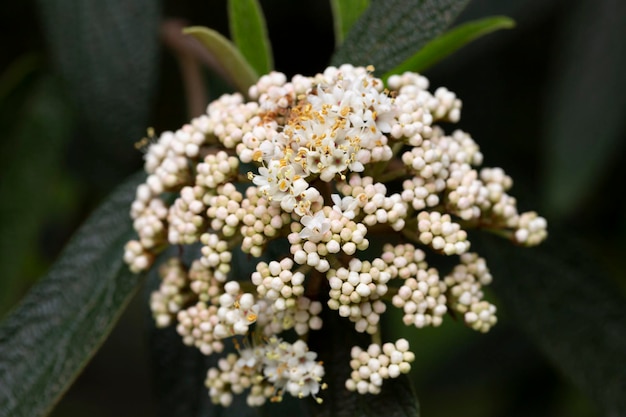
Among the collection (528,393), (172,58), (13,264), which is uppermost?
(172,58)

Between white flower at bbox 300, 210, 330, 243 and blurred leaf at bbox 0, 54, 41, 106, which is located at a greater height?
blurred leaf at bbox 0, 54, 41, 106

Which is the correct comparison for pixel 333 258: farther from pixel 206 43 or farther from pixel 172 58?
pixel 172 58

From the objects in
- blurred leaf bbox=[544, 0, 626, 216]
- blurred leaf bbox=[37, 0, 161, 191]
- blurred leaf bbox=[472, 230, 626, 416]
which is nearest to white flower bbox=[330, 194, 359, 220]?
blurred leaf bbox=[472, 230, 626, 416]

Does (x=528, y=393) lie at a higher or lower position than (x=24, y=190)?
lower

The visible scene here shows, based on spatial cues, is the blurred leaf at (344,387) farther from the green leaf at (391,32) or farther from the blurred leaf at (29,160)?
the blurred leaf at (29,160)

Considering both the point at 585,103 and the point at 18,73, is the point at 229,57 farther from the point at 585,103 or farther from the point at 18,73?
the point at 585,103

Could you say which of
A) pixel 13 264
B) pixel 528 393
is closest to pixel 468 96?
pixel 528 393

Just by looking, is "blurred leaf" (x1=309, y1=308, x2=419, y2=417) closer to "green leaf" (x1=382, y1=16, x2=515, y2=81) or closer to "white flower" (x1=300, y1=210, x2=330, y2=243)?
"white flower" (x1=300, y1=210, x2=330, y2=243)
